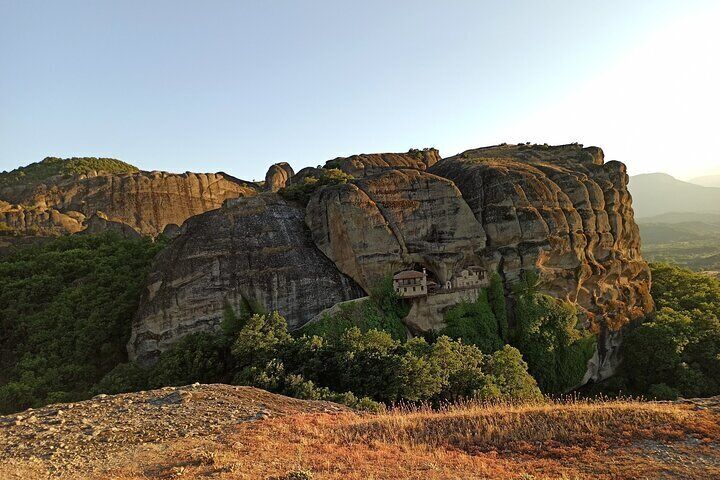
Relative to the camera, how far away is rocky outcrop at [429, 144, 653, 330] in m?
29.9

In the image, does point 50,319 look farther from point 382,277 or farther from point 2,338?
point 382,277

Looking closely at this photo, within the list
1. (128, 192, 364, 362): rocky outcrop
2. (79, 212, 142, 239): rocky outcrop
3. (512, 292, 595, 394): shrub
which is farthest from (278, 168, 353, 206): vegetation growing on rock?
(79, 212, 142, 239): rocky outcrop

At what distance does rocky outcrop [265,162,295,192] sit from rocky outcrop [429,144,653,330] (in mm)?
34157

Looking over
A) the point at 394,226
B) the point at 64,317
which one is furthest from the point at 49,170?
the point at 394,226

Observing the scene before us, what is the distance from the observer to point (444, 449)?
9305mm

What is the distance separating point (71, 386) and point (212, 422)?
19.4 meters

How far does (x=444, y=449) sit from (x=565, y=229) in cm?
2633

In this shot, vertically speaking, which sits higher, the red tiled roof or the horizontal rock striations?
the horizontal rock striations

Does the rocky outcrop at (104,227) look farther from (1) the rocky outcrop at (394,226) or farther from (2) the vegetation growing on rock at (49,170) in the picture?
(1) the rocky outcrop at (394,226)

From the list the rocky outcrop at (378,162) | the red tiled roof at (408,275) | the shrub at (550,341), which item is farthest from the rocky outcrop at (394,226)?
the rocky outcrop at (378,162)

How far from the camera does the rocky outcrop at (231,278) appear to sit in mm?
26062

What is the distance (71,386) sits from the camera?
24391 mm

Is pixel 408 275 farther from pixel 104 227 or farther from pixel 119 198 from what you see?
pixel 119 198

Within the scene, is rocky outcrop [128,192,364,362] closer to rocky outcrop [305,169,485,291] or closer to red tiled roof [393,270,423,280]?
rocky outcrop [305,169,485,291]
